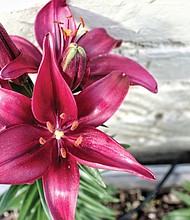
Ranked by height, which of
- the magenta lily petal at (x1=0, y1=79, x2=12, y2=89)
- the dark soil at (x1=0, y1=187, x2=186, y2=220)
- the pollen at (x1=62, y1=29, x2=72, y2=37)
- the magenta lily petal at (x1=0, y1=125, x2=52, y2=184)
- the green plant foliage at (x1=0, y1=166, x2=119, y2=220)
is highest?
the pollen at (x1=62, y1=29, x2=72, y2=37)

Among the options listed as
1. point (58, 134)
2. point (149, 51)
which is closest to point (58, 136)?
point (58, 134)

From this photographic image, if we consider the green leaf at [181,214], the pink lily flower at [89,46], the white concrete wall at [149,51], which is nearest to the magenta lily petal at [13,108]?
the pink lily flower at [89,46]

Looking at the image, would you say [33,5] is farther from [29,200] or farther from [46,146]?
[29,200]

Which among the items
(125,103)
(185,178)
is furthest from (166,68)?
(185,178)

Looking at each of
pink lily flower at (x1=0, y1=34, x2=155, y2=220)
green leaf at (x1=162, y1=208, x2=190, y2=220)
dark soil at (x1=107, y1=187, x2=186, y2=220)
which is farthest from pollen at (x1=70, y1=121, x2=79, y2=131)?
dark soil at (x1=107, y1=187, x2=186, y2=220)

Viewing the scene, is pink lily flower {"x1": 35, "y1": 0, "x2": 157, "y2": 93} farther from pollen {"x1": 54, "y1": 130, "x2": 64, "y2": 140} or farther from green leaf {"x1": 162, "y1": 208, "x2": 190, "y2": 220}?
green leaf {"x1": 162, "y1": 208, "x2": 190, "y2": 220}

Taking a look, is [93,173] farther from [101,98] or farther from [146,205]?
[146,205]

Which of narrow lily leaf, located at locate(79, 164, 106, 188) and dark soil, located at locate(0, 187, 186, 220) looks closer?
narrow lily leaf, located at locate(79, 164, 106, 188)
